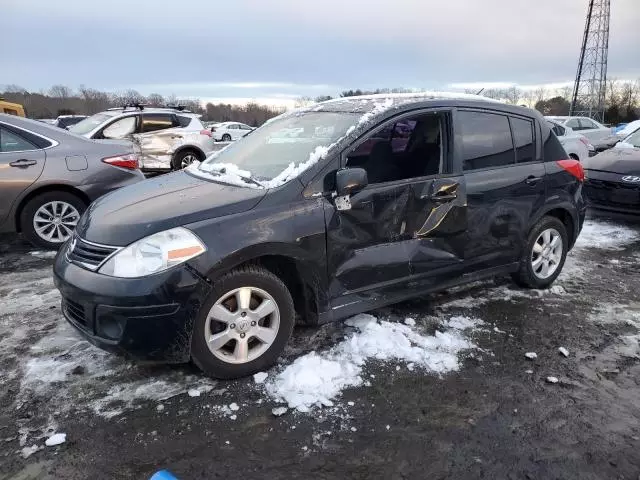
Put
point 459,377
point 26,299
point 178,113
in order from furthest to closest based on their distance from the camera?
point 178,113 → point 26,299 → point 459,377

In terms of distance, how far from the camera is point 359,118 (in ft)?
12.3

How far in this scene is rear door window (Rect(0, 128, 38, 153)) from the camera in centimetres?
570

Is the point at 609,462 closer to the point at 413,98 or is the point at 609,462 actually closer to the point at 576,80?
the point at 413,98

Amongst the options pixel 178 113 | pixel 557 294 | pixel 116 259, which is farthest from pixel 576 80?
pixel 116 259

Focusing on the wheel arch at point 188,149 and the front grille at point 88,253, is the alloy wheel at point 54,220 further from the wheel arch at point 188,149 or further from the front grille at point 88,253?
the wheel arch at point 188,149

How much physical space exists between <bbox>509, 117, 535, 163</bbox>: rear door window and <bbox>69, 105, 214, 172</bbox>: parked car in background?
9.18m

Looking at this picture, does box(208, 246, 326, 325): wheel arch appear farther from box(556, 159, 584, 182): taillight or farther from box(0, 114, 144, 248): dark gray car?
box(0, 114, 144, 248): dark gray car

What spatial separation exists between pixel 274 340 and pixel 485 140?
2.43 m

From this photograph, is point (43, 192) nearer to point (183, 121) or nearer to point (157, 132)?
point (157, 132)

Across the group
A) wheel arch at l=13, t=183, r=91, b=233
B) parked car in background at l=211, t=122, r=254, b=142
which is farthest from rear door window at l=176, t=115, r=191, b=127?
parked car in background at l=211, t=122, r=254, b=142

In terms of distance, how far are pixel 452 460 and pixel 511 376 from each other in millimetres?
1011

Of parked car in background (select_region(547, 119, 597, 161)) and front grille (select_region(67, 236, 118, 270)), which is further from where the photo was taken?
parked car in background (select_region(547, 119, 597, 161))

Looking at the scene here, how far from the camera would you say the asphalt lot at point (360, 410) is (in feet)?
8.33

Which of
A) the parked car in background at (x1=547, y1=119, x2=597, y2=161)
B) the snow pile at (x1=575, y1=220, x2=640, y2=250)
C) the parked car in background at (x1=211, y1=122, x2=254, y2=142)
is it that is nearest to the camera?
the snow pile at (x1=575, y1=220, x2=640, y2=250)
